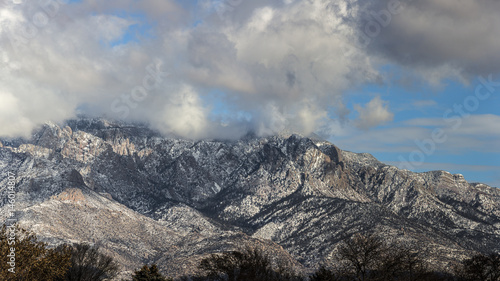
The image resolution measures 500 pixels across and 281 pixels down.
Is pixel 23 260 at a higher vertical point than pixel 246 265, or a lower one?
lower

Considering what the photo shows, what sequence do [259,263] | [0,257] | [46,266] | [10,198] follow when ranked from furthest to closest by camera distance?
[259,263]
[10,198]
[46,266]
[0,257]

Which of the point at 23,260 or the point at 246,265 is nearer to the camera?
the point at 23,260

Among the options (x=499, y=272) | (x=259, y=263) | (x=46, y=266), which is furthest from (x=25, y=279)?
(x=499, y=272)

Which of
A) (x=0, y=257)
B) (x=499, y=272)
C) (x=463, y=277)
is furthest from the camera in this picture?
(x=463, y=277)

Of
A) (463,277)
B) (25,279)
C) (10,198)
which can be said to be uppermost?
(463,277)

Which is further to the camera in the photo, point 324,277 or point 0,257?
point 324,277

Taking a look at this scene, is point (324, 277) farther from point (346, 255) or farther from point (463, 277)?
point (463, 277)

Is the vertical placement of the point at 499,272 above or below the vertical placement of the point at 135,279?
above

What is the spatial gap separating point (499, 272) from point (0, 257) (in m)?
103

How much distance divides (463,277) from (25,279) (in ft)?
353

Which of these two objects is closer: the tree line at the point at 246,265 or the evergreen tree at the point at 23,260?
the evergreen tree at the point at 23,260

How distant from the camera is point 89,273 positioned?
11331 cm

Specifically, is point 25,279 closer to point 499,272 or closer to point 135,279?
point 135,279

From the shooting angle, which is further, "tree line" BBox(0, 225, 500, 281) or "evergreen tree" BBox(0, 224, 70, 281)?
"tree line" BBox(0, 225, 500, 281)
